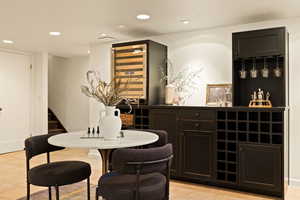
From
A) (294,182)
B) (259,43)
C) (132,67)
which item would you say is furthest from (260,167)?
(132,67)

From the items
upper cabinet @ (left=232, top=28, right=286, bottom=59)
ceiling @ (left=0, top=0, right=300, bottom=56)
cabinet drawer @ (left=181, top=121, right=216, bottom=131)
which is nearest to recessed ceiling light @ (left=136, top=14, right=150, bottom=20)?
ceiling @ (left=0, top=0, right=300, bottom=56)

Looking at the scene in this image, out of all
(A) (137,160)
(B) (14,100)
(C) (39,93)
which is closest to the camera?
(A) (137,160)

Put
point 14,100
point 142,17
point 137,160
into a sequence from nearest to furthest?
point 137,160, point 142,17, point 14,100

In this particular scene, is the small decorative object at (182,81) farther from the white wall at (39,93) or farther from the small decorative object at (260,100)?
the white wall at (39,93)

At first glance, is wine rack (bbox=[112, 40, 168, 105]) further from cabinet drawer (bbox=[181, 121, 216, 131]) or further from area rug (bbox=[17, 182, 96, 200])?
area rug (bbox=[17, 182, 96, 200])

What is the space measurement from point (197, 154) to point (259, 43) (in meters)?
1.69

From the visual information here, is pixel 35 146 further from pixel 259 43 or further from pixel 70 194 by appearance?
pixel 259 43

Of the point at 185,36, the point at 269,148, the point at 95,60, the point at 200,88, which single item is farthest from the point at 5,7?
the point at 269,148

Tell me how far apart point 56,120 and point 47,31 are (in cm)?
386

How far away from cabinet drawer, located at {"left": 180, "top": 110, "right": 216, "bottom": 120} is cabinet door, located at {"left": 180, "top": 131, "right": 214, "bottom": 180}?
0.68ft

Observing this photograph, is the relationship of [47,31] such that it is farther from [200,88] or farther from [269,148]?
[269,148]

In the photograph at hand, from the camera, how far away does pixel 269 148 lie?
3377mm

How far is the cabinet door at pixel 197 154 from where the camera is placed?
3744mm

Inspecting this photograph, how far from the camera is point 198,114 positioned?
3809mm
